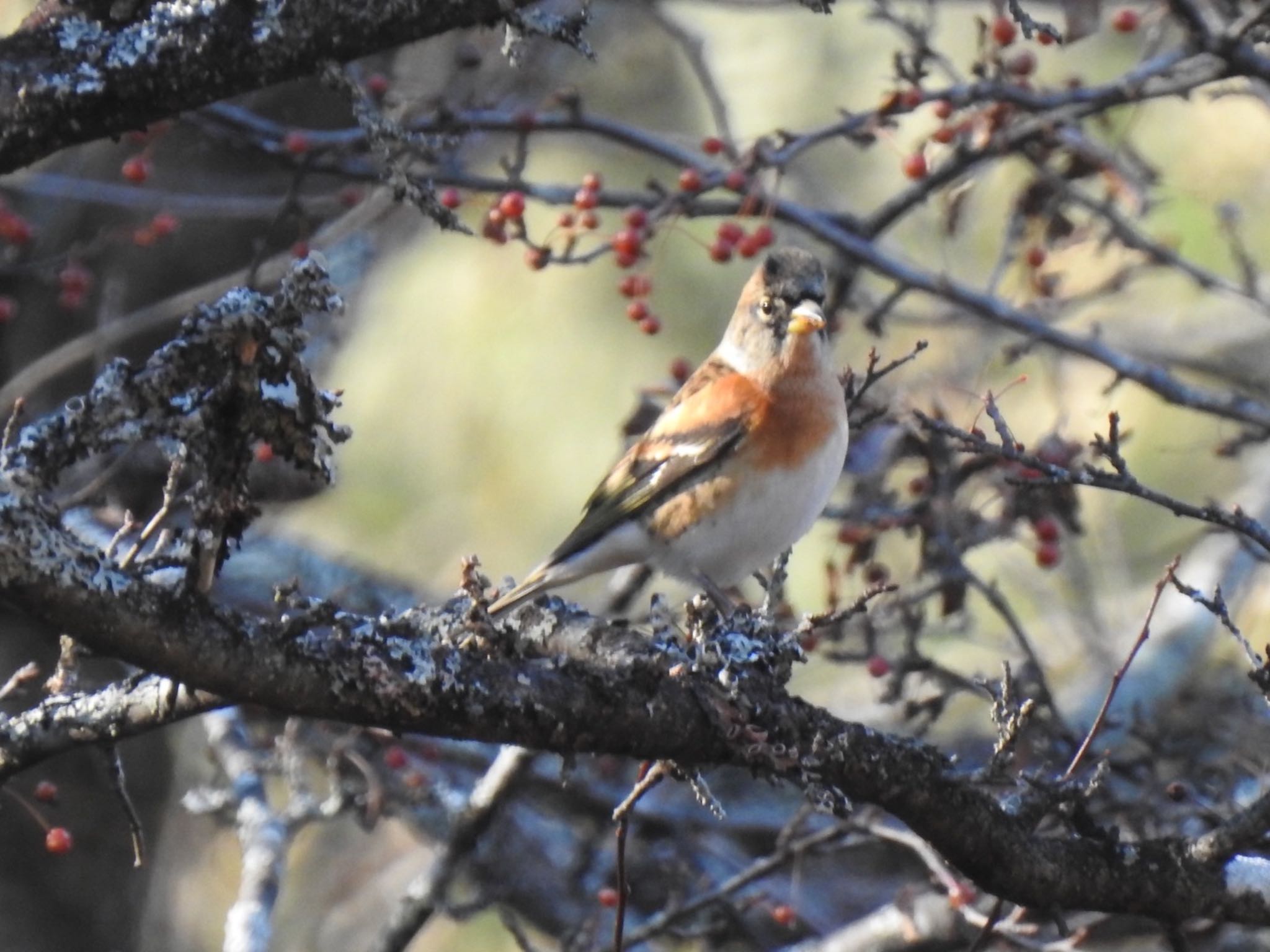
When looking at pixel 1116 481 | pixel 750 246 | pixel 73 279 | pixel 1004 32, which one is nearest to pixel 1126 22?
pixel 1004 32

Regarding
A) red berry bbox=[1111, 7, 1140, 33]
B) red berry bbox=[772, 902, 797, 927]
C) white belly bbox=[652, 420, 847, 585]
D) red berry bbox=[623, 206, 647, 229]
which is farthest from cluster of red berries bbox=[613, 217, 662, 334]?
red berry bbox=[772, 902, 797, 927]

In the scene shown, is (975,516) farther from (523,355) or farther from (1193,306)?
(523,355)

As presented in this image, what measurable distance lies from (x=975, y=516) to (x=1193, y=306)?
4.65 meters

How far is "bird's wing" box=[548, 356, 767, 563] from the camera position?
4.32 m

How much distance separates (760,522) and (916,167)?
4.14 ft

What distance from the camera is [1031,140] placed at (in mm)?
4812

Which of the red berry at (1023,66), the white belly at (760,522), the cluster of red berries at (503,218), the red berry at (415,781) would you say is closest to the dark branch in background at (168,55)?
the cluster of red berries at (503,218)

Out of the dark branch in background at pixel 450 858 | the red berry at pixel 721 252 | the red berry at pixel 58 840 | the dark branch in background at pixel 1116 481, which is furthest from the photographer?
the red berry at pixel 721 252

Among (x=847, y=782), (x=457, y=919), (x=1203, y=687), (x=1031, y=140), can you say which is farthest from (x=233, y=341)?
(x=1203, y=687)

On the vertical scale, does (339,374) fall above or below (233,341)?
above

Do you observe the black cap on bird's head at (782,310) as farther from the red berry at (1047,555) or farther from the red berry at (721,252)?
the red berry at (1047,555)

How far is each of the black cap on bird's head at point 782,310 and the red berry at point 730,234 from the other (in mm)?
105

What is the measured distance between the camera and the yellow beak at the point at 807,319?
4.32 meters

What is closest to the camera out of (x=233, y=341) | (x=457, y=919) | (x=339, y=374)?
(x=233, y=341)
